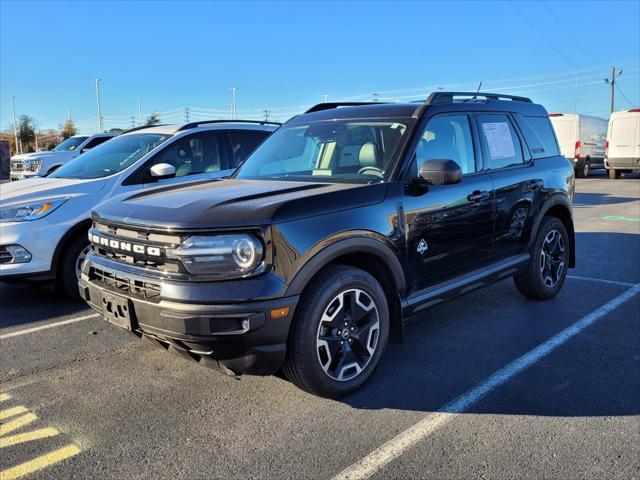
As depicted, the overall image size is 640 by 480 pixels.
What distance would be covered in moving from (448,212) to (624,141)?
2125cm

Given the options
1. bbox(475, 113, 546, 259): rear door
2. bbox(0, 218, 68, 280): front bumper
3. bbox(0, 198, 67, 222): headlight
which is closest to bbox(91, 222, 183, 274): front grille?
bbox(0, 218, 68, 280): front bumper

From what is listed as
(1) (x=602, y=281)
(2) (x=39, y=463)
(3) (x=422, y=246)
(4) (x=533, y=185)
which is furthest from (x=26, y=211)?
(1) (x=602, y=281)

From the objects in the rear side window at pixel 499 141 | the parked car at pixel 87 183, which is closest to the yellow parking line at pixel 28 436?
the parked car at pixel 87 183

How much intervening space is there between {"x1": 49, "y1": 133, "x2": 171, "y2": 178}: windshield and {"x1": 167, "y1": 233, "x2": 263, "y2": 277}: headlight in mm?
3507

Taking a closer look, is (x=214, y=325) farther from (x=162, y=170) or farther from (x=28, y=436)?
(x=162, y=170)

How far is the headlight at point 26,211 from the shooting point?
17.4ft

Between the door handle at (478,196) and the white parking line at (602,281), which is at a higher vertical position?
the door handle at (478,196)

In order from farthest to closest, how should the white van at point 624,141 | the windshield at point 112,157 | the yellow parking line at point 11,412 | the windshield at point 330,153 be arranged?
1. the white van at point 624,141
2. the windshield at point 112,157
3. the windshield at point 330,153
4. the yellow parking line at point 11,412

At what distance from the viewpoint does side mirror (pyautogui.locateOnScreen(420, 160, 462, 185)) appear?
3.78 metres

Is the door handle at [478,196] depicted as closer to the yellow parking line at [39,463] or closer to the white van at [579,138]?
the yellow parking line at [39,463]

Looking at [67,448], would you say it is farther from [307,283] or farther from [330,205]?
[330,205]

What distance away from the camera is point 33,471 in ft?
9.03

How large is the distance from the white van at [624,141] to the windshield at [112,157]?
815 inches

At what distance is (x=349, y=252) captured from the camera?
3418 mm
